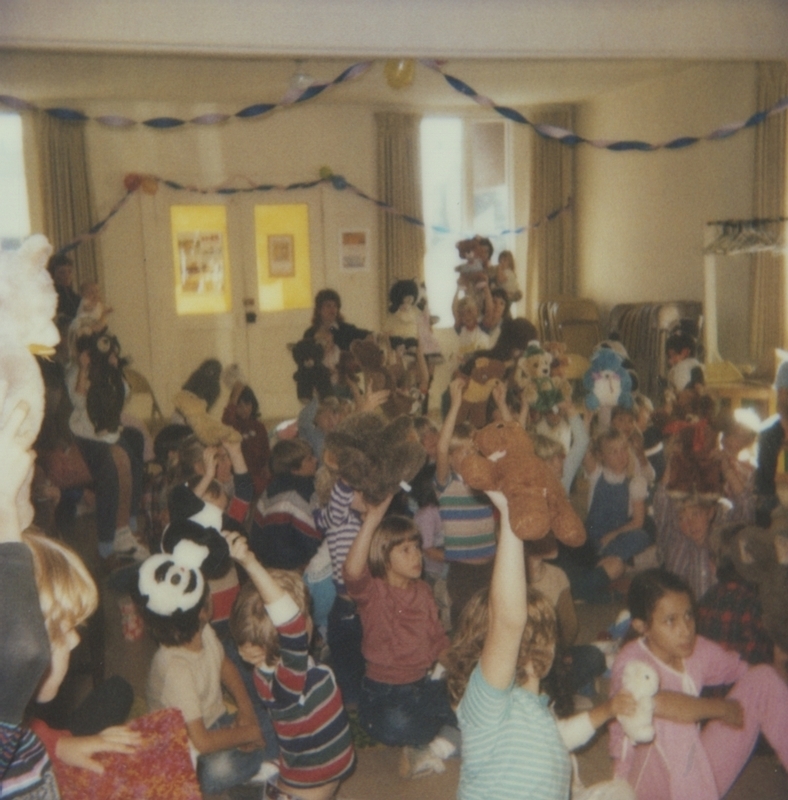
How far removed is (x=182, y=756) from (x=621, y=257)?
8.51 meters

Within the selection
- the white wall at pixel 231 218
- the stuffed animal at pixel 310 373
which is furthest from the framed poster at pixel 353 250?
the stuffed animal at pixel 310 373

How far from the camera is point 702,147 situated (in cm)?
780

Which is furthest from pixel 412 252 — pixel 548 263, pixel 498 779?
pixel 498 779

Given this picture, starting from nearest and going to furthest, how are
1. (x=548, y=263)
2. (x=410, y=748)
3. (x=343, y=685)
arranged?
1. (x=410, y=748)
2. (x=343, y=685)
3. (x=548, y=263)

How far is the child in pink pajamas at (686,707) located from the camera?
A: 7.25ft

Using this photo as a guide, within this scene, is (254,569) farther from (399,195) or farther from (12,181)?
(399,195)

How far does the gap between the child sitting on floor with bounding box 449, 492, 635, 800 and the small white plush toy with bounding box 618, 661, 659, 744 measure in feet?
0.85

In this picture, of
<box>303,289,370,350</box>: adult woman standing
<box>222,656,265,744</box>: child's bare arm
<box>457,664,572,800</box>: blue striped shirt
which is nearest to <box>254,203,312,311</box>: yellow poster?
<box>303,289,370,350</box>: adult woman standing

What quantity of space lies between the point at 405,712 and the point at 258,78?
608 cm

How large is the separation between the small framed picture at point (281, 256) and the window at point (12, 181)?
2.26 meters

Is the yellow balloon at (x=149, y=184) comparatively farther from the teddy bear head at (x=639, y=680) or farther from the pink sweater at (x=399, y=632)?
the teddy bear head at (x=639, y=680)

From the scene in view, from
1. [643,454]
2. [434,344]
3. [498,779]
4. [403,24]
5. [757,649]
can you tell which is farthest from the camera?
[434,344]

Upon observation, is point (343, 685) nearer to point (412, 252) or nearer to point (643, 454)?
point (643, 454)

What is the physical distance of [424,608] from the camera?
9.36ft
